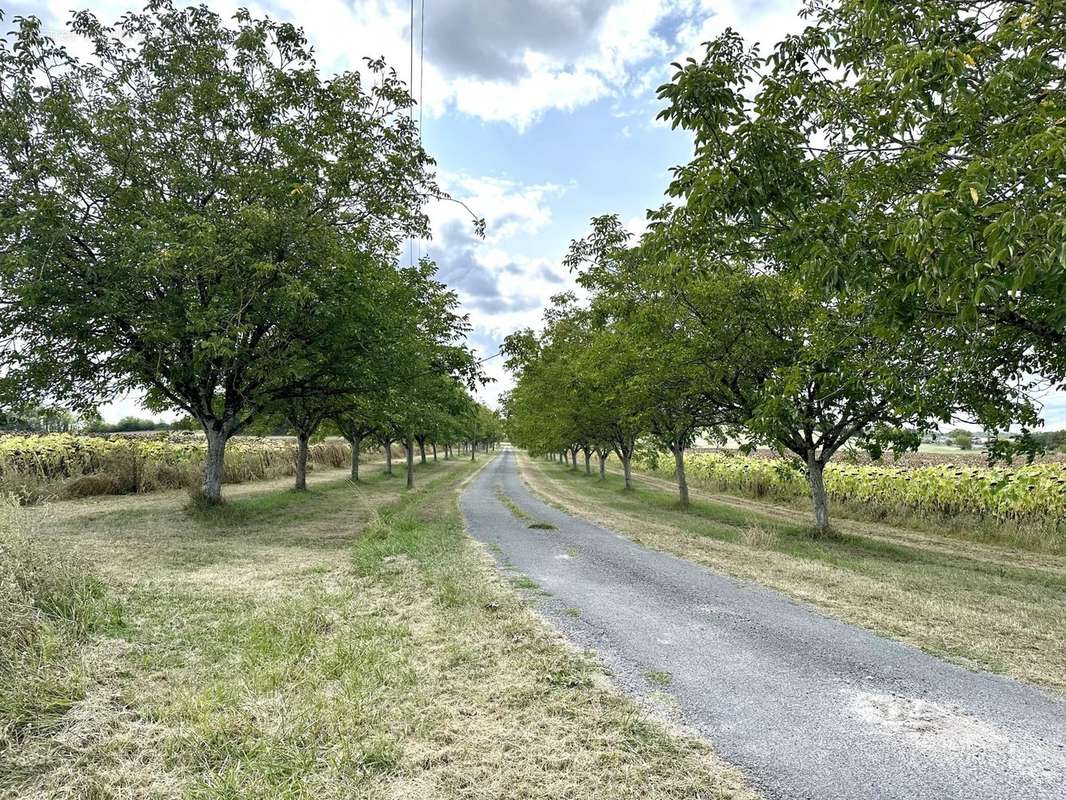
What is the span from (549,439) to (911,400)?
73.5 feet

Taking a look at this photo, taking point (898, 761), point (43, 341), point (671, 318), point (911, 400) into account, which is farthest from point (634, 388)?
point (43, 341)

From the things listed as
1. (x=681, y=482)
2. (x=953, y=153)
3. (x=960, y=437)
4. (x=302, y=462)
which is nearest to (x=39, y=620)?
(x=953, y=153)

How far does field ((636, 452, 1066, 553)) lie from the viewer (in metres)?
14.0

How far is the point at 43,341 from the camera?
1171 cm

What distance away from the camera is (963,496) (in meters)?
16.6

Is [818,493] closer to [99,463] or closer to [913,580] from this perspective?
[913,580]

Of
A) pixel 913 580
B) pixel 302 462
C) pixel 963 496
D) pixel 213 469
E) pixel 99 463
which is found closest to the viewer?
pixel 913 580

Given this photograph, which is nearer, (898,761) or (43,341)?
(898,761)

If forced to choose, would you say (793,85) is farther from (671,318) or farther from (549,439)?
(549,439)

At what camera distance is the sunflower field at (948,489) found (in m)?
14.4

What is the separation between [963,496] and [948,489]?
0.49 m

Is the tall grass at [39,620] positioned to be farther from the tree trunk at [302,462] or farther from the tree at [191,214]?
the tree trunk at [302,462]

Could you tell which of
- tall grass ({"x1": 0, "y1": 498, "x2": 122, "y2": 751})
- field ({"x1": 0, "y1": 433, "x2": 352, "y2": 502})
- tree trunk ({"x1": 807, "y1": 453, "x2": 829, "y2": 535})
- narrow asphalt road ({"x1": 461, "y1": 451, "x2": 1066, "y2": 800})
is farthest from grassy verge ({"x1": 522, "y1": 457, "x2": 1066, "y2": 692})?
field ({"x1": 0, "y1": 433, "x2": 352, "y2": 502})

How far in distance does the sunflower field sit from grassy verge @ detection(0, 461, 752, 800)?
41.2ft
